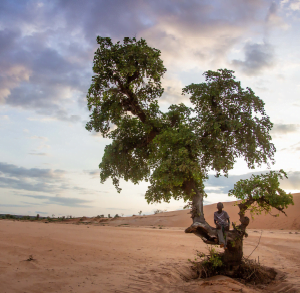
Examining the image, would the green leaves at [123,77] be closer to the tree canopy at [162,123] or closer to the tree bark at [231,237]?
the tree canopy at [162,123]

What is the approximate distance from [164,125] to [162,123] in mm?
142

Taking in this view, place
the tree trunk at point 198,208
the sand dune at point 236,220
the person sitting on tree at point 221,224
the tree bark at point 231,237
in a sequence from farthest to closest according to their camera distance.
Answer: the sand dune at point 236,220 → the tree trunk at point 198,208 → the tree bark at point 231,237 → the person sitting on tree at point 221,224

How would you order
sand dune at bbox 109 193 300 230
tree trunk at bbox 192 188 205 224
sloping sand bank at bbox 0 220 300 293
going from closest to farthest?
1. sloping sand bank at bbox 0 220 300 293
2. tree trunk at bbox 192 188 205 224
3. sand dune at bbox 109 193 300 230

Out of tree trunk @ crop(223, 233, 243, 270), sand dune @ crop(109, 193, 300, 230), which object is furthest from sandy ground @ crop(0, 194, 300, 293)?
sand dune @ crop(109, 193, 300, 230)

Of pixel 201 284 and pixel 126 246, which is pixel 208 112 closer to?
pixel 201 284

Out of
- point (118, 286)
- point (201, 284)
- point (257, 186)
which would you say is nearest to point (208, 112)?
point (257, 186)

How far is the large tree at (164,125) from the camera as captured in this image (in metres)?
10.3

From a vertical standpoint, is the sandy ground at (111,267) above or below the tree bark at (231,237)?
below

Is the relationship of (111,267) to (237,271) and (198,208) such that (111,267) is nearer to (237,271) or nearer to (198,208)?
Answer: (198,208)

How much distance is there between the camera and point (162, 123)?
12414 mm

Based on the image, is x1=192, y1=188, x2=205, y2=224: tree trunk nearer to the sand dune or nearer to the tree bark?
the tree bark

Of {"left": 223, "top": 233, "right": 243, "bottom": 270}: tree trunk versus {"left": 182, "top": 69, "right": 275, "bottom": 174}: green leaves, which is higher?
{"left": 182, "top": 69, "right": 275, "bottom": 174}: green leaves

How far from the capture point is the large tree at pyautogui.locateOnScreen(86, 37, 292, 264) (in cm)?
1030

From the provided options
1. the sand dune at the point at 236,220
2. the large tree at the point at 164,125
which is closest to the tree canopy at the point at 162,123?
the large tree at the point at 164,125
